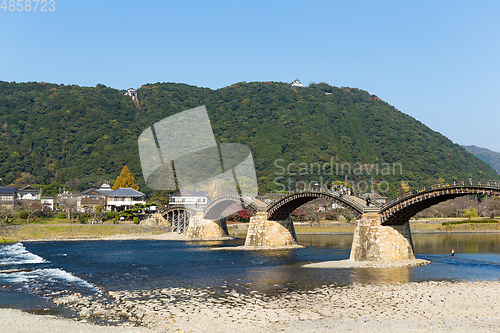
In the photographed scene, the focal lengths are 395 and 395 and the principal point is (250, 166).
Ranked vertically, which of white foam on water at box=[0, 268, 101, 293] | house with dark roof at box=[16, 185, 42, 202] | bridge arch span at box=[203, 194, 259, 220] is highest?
house with dark roof at box=[16, 185, 42, 202]

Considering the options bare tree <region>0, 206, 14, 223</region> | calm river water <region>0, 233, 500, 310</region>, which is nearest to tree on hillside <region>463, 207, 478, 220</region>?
calm river water <region>0, 233, 500, 310</region>

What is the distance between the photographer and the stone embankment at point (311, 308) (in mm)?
19578

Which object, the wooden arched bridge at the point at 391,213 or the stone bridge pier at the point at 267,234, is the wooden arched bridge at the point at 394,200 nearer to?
the wooden arched bridge at the point at 391,213

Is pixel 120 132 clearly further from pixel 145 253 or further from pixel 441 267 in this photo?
pixel 441 267

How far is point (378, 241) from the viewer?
40031 mm

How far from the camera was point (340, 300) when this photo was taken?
25156 millimetres

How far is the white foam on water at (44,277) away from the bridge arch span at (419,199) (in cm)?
2788

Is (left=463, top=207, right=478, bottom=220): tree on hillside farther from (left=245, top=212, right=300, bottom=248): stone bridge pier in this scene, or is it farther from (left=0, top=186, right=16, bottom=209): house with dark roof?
(left=0, top=186, right=16, bottom=209): house with dark roof

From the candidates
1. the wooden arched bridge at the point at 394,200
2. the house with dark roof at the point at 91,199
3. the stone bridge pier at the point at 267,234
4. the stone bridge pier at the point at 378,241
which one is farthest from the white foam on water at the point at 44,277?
the house with dark roof at the point at 91,199

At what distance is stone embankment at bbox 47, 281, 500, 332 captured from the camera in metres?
19.6

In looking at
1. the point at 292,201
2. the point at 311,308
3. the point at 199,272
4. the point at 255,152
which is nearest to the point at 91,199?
the point at 292,201

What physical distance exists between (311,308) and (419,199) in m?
19.7

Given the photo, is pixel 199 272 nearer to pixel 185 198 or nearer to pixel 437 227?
pixel 185 198

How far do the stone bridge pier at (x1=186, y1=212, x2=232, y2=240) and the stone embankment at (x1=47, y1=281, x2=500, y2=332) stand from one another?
5317cm
